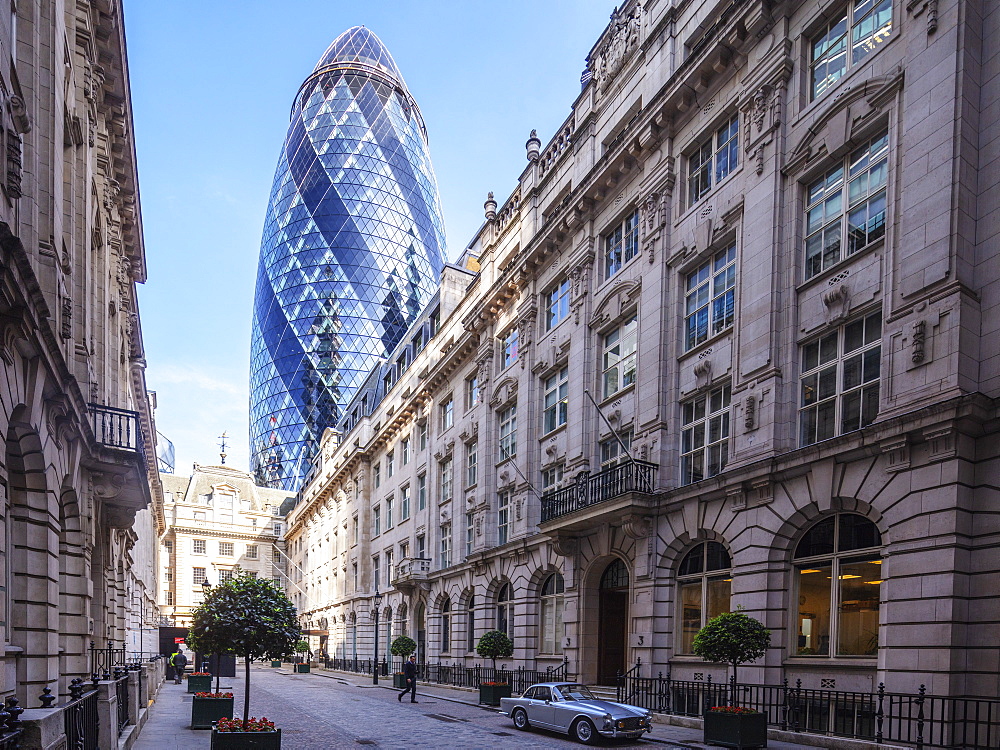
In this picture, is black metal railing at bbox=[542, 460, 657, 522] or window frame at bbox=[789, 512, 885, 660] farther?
black metal railing at bbox=[542, 460, 657, 522]

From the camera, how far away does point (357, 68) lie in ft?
453

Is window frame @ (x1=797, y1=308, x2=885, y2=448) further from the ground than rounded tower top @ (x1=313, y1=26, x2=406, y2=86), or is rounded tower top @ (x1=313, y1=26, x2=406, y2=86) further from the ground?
rounded tower top @ (x1=313, y1=26, x2=406, y2=86)

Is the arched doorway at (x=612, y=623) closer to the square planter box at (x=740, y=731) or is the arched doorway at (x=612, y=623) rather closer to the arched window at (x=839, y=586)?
the arched window at (x=839, y=586)

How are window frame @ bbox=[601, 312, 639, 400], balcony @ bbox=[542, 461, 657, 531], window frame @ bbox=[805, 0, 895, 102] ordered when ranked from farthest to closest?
1. window frame @ bbox=[601, 312, 639, 400]
2. balcony @ bbox=[542, 461, 657, 531]
3. window frame @ bbox=[805, 0, 895, 102]

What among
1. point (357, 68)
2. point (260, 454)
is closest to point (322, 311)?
point (260, 454)

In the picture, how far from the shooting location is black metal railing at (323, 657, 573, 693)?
2911 cm

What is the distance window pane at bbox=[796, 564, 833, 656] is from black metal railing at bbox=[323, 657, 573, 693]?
1163 cm

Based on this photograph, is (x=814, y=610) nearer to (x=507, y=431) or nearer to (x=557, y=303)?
(x=557, y=303)

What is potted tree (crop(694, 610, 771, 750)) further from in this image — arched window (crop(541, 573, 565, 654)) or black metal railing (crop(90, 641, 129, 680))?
black metal railing (crop(90, 641, 129, 680))

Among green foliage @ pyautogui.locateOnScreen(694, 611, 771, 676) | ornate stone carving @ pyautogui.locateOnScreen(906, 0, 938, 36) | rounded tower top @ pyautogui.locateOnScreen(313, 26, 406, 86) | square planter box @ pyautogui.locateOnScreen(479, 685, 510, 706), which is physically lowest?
square planter box @ pyautogui.locateOnScreen(479, 685, 510, 706)

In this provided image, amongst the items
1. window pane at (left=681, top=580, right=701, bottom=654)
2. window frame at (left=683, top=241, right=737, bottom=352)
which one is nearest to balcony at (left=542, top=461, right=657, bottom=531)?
window pane at (left=681, top=580, right=701, bottom=654)

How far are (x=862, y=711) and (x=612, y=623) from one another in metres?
13.0

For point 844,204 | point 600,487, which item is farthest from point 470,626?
point 844,204

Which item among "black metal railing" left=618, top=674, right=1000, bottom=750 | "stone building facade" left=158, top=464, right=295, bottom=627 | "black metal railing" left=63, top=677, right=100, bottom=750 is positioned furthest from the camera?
"stone building facade" left=158, top=464, right=295, bottom=627
